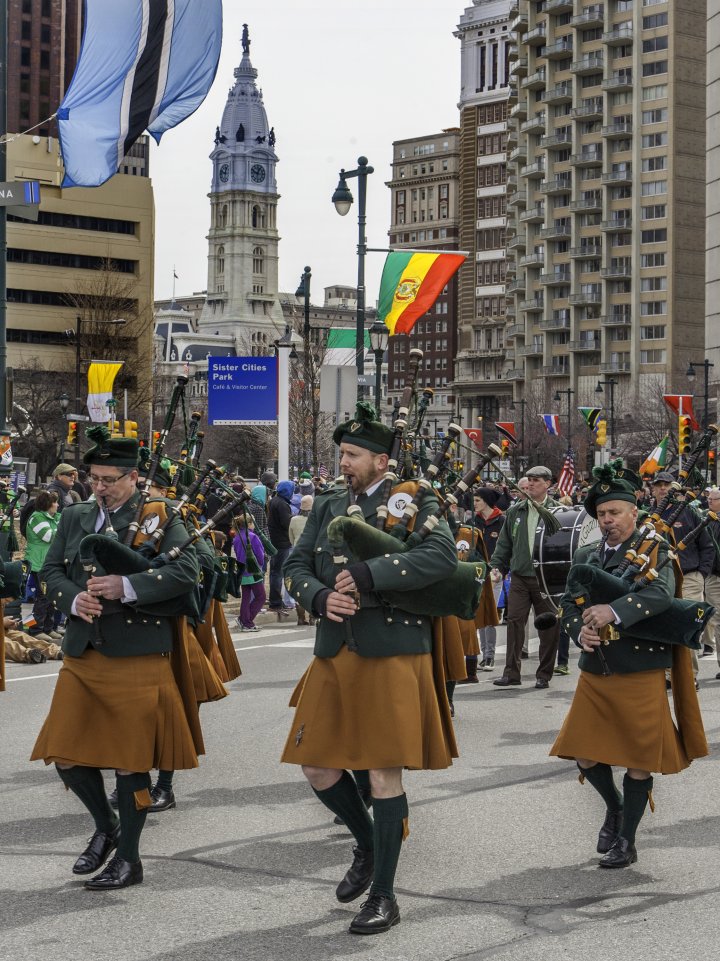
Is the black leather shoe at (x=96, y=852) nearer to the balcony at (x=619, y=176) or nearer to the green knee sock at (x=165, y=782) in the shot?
the green knee sock at (x=165, y=782)

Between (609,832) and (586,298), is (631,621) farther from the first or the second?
(586,298)

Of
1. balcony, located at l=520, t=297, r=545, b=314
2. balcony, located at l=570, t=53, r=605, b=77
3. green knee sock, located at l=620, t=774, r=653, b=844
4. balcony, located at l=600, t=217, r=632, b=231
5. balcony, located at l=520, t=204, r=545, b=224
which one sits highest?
balcony, located at l=570, t=53, r=605, b=77

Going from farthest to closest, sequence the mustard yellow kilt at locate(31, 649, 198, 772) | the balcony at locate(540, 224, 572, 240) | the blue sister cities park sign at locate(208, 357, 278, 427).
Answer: the balcony at locate(540, 224, 572, 240)
the blue sister cities park sign at locate(208, 357, 278, 427)
the mustard yellow kilt at locate(31, 649, 198, 772)

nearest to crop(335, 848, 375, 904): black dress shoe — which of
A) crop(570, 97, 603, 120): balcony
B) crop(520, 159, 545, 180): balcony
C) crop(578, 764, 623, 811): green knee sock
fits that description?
crop(578, 764, 623, 811): green knee sock

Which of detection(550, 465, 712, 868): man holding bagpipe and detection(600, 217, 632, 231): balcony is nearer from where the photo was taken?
detection(550, 465, 712, 868): man holding bagpipe

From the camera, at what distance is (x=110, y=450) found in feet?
21.8

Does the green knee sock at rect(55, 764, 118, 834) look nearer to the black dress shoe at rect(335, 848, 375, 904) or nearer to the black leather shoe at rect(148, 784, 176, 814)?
the black dress shoe at rect(335, 848, 375, 904)

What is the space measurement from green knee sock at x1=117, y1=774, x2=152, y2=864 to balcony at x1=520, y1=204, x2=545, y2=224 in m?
117

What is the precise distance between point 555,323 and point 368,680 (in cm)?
11572

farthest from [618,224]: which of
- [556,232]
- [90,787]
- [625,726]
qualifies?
[90,787]

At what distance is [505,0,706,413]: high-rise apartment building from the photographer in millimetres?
111312

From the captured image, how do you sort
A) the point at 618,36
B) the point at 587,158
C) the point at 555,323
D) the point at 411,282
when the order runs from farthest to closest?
the point at 555,323 → the point at 587,158 → the point at 618,36 → the point at 411,282

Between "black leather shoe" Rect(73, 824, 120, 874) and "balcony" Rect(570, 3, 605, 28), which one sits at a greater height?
"balcony" Rect(570, 3, 605, 28)

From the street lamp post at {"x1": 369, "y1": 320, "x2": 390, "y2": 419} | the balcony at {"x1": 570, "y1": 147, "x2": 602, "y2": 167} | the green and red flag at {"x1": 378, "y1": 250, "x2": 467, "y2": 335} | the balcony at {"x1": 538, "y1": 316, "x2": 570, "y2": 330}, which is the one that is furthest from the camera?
the balcony at {"x1": 538, "y1": 316, "x2": 570, "y2": 330}
